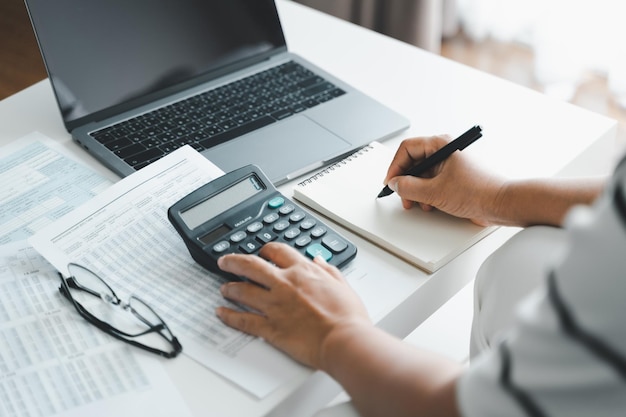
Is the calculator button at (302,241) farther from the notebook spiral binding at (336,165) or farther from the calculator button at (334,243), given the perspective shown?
the notebook spiral binding at (336,165)

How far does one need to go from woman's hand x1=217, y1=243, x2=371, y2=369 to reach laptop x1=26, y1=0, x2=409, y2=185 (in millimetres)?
226

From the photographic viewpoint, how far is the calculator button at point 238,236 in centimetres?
81

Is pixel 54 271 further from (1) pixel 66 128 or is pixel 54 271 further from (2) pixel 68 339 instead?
(1) pixel 66 128

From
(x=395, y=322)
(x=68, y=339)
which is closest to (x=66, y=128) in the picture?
(x=68, y=339)

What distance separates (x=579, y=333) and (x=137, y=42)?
2.70 ft

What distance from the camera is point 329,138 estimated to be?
105 cm

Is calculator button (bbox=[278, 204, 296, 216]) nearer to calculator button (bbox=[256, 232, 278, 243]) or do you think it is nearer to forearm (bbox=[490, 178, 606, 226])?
calculator button (bbox=[256, 232, 278, 243])

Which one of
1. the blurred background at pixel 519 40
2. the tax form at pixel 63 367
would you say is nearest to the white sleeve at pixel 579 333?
the tax form at pixel 63 367

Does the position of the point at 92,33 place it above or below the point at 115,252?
above

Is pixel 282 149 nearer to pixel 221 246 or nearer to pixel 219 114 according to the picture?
pixel 219 114

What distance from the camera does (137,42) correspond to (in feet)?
3.60

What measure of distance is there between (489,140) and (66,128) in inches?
23.3

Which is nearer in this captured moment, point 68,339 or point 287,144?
point 68,339

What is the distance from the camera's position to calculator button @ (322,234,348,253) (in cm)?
82
